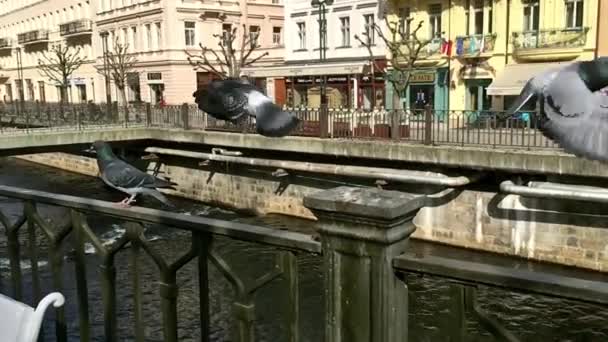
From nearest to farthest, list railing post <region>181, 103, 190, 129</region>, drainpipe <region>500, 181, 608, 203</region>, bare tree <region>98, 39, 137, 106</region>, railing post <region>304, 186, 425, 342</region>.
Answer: railing post <region>304, 186, 425, 342</region>, drainpipe <region>500, 181, 608, 203</region>, railing post <region>181, 103, 190, 129</region>, bare tree <region>98, 39, 137, 106</region>

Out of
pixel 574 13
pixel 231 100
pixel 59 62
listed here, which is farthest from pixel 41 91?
pixel 231 100

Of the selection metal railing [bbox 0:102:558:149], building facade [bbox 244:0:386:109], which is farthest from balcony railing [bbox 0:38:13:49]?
metal railing [bbox 0:102:558:149]

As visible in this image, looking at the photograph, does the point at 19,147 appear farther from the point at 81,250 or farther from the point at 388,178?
the point at 81,250

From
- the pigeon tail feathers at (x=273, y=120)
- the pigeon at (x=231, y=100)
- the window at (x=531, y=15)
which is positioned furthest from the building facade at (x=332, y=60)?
the pigeon at (x=231, y=100)

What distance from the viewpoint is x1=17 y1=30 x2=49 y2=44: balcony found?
2244 inches

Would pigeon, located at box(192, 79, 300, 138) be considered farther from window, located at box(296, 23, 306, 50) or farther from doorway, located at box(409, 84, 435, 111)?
window, located at box(296, 23, 306, 50)

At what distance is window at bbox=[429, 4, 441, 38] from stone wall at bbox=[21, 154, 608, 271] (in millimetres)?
11560

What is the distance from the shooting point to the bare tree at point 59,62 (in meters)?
49.0

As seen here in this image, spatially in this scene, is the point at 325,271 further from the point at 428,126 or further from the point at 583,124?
the point at 428,126

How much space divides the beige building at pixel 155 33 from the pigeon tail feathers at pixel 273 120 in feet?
97.9

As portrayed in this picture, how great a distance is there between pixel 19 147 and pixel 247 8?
75.2 feet

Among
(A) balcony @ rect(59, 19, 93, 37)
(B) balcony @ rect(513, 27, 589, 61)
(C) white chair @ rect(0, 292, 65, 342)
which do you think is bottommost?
(C) white chair @ rect(0, 292, 65, 342)

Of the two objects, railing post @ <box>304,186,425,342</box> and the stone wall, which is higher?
railing post @ <box>304,186,425,342</box>

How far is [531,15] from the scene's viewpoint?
24328 millimetres
